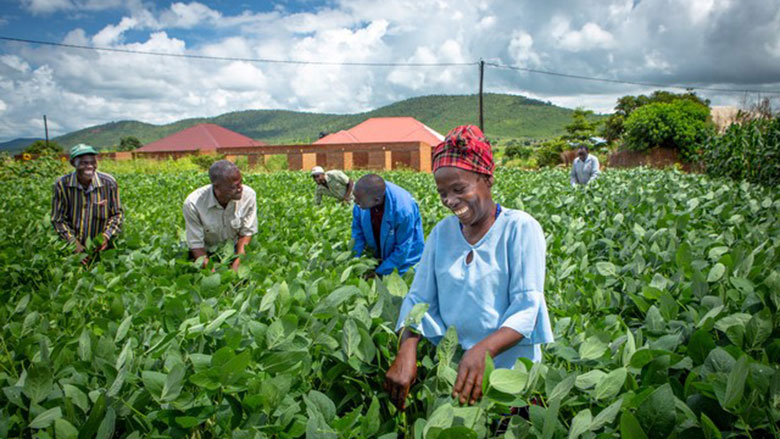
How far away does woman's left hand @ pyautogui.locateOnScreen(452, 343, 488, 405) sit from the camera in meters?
1.30

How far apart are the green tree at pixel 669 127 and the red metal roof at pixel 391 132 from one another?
91.6 ft

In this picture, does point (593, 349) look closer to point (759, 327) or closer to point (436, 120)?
point (759, 327)

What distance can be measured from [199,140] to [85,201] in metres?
64.9

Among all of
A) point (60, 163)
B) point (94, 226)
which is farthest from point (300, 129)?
point (94, 226)

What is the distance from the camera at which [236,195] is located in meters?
3.69

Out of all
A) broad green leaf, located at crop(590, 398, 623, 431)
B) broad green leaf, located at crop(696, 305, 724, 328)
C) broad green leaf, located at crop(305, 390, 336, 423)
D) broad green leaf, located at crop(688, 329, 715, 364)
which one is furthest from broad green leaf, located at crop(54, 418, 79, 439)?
broad green leaf, located at crop(696, 305, 724, 328)

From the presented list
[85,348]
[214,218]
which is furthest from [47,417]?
[214,218]

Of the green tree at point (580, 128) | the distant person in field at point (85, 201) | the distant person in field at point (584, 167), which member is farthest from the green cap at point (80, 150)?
the green tree at point (580, 128)

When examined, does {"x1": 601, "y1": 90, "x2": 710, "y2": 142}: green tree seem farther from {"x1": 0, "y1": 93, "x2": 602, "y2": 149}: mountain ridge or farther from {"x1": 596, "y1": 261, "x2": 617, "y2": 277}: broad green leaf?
{"x1": 596, "y1": 261, "x2": 617, "y2": 277}: broad green leaf

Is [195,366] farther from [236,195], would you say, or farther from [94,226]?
[94,226]

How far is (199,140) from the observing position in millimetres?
64250

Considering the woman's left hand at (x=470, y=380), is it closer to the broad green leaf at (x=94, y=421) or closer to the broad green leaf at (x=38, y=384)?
the broad green leaf at (x=94, y=421)

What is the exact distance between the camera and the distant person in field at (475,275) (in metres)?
1.48

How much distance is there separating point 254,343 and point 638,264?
2.20 meters
